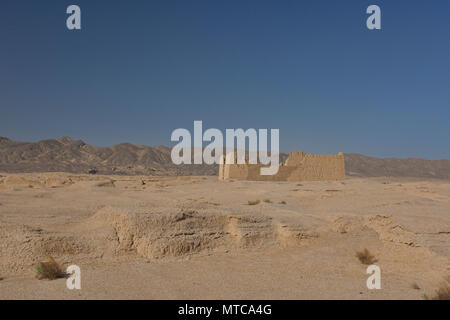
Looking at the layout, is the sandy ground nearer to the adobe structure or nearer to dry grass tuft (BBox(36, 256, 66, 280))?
dry grass tuft (BBox(36, 256, 66, 280))

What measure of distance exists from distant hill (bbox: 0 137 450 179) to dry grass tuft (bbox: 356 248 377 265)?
50976mm

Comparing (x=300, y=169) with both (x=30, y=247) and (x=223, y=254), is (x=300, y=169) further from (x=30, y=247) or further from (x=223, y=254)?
(x=30, y=247)

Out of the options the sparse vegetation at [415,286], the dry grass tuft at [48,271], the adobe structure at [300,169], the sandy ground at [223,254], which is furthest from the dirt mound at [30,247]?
the adobe structure at [300,169]

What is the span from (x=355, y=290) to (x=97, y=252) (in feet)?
14.5

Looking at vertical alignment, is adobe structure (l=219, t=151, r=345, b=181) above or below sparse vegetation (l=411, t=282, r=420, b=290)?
above

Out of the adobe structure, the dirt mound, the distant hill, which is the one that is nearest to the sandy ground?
the dirt mound

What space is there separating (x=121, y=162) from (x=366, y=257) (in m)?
66.1

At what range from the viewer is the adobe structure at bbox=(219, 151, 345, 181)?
1109 inches

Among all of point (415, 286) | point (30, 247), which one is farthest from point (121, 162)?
point (415, 286)

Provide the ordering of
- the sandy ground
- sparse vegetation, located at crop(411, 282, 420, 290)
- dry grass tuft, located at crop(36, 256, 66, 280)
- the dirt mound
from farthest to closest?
the dirt mound
dry grass tuft, located at crop(36, 256, 66, 280)
sparse vegetation, located at crop(411, 282, 420, 290)
the sandy ground

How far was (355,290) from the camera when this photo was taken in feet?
16.4

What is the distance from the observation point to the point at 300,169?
28.8m
